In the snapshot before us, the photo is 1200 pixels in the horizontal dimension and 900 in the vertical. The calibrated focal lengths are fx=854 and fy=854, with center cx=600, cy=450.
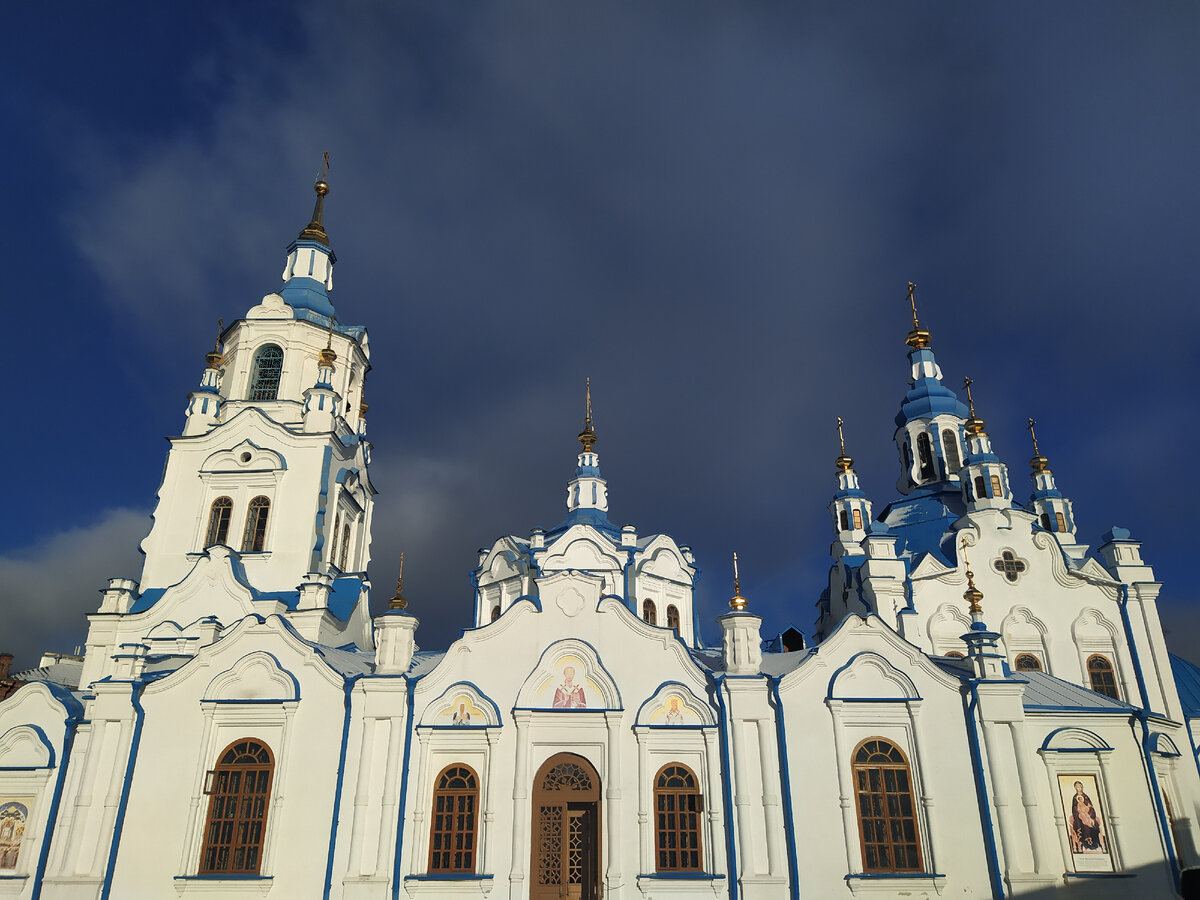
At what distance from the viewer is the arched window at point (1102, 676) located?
25.4 metres

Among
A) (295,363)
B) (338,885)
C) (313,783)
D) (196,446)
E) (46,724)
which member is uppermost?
(295,363)

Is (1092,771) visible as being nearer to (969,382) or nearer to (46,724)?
(969,382)

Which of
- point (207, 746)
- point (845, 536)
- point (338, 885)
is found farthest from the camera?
point (845, 536)

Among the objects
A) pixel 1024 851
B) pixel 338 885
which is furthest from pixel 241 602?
pixel 1024 851

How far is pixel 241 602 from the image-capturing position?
23.5 metres

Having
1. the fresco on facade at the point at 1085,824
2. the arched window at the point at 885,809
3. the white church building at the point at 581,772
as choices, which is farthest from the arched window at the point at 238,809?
the fresco on facade at the point at 1085,824

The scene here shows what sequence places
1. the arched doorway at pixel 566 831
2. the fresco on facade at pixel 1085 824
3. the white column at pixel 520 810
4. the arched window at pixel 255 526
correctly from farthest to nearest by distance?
1. the arched window at pixel 255 526
2. the fresco on facade at pixel 1085 824
3. the arched doorway at pixel 566 831
4. the white column at pixel 520 810

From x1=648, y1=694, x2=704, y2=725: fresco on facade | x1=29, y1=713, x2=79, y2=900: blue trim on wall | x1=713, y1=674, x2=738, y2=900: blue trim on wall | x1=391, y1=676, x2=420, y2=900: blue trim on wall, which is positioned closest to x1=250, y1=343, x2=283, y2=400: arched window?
x1=29, y1=713, x2=79, y2=900: blue trim on wall

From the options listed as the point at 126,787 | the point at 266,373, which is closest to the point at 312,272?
the point at 266,373

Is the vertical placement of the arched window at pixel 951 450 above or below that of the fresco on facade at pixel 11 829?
above

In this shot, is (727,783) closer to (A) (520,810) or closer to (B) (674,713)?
(B) (674,713)

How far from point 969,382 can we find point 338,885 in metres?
29.0

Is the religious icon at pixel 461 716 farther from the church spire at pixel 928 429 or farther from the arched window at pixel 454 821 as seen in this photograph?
the church spire at pixel 928 429

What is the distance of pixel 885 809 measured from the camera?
1756 centimetres
